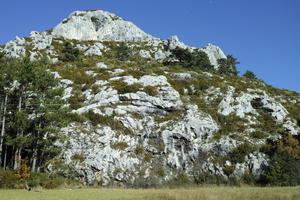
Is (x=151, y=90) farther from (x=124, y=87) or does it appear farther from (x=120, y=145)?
(x=120, y=145)

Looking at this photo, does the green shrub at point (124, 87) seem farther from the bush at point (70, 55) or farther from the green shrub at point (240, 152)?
the bush at point (70, 55)

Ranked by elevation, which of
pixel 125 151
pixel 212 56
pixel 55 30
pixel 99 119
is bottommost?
pixel 125 151

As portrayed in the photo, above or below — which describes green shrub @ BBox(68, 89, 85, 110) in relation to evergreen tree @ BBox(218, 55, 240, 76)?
below

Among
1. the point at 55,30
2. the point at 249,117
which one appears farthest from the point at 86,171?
the point at 55,30

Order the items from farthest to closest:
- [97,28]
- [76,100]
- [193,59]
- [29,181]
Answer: [97,28]
[193,59]
[76,100]
[29,181]

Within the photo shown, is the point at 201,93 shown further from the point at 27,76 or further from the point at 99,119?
the point at 27,76

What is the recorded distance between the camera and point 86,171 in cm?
2278

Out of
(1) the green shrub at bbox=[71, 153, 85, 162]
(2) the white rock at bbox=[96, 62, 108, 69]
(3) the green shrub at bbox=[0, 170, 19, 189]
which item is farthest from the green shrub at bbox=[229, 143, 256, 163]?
(2) the white rock at bbox=[96, 62, 108, 69]

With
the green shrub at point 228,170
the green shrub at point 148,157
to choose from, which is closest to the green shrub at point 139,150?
the green shrub at point 148,157

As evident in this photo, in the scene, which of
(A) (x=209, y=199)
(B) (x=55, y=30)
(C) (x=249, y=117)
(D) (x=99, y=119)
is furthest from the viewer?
(B) (x=55, y=30)

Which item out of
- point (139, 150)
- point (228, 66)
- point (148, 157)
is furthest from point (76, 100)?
point (228, 66)

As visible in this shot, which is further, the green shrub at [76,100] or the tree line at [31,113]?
the green shrub at [76,100]

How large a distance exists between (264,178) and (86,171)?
1644 centimetres

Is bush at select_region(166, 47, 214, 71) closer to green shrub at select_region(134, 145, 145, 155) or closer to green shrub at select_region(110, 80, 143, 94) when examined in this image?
green shrub at select_region(110, 80, 143, 94)
